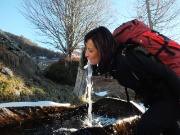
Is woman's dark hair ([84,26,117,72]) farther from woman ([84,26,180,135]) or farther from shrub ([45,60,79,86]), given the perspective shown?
shrub ([45,60,79,86])

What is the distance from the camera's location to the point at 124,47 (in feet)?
7.19

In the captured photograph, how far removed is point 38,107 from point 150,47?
2.44 meters

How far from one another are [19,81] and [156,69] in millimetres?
5433

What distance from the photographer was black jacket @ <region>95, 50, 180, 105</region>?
6.79 ft

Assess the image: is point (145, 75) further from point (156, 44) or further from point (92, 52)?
point (92, 52)

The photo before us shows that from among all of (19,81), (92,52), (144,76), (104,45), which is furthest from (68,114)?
(19,81)

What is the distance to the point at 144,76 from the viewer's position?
2.14m

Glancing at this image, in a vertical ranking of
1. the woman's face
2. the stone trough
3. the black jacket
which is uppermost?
the woman's face

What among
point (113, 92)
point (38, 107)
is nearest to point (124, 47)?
point (38, 107)

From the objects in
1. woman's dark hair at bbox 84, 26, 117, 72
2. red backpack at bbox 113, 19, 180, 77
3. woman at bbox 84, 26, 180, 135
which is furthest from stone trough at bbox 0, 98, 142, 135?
red backpack at bbox 113, 19, 180, 77

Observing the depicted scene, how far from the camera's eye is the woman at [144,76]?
2.08 meters

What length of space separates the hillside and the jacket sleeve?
14.7 ft

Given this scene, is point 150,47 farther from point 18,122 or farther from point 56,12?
point 56,12

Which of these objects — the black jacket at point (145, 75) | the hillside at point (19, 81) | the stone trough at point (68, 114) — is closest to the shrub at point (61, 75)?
the hillside at point (19, 81)
